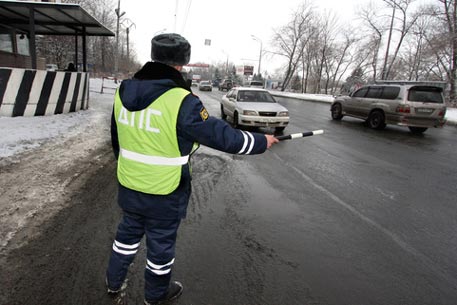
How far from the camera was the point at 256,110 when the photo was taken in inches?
408

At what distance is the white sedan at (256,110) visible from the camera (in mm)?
10344

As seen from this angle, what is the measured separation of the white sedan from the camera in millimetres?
10344

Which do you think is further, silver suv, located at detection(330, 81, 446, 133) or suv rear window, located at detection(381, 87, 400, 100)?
suv rear window, located at detection(381, 87, 400, 100)

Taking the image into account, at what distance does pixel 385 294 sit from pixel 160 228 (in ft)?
6.34

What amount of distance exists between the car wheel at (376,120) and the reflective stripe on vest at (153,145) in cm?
1257

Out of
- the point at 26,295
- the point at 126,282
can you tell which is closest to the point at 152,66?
the point at 126,282

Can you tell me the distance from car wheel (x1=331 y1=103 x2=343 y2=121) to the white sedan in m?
5.52

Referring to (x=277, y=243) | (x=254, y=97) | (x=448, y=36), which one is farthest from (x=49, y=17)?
(x=448, y=36)

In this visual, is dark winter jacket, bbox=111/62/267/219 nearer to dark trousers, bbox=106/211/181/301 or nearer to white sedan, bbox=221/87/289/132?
dark trousers, bbox=106/211/181/301

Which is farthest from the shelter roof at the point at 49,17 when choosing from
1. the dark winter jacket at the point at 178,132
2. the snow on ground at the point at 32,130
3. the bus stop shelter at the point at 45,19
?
the dark winter jacket at the point at 178,132

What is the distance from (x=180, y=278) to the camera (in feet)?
8.86

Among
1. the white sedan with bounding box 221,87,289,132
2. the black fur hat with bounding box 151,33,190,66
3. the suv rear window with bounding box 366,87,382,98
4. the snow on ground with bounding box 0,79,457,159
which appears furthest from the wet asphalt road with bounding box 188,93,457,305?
the suv rear window with bounding box 366,87,382,98

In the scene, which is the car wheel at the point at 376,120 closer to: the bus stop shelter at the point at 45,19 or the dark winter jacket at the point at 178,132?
the bus stop shelter at the point at 45,19

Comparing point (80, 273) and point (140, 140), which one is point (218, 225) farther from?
point (140, 140)
